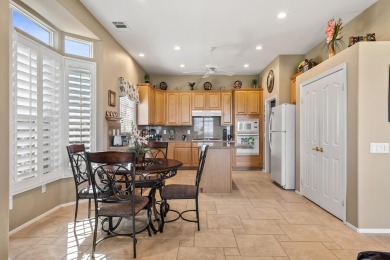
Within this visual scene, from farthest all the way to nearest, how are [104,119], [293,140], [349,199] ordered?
[293,140], [104,119], [349,199]

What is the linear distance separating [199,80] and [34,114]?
5.24 metres

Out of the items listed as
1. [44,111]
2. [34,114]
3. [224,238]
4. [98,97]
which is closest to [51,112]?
[44,111]

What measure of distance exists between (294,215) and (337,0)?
10.1 feet

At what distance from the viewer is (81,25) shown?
334 cm

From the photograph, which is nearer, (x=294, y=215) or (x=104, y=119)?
(x=294, y=215)

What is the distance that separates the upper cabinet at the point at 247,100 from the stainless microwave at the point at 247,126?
24 cm

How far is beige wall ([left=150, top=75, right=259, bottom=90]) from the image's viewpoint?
24.5 ft

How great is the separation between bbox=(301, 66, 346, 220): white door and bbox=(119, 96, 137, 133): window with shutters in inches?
140

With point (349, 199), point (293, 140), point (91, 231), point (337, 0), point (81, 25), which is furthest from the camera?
point (293, 140)

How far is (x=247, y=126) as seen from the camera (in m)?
6.79

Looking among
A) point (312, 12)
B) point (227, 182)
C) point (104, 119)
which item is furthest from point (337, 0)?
point (104, 119)

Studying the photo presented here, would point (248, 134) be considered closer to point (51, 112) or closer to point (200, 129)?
point (200, 129)

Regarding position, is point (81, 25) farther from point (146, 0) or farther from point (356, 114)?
point (356, 114)

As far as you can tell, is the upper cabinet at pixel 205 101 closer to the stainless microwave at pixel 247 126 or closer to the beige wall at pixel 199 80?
the beige wall at pixel 199 80
